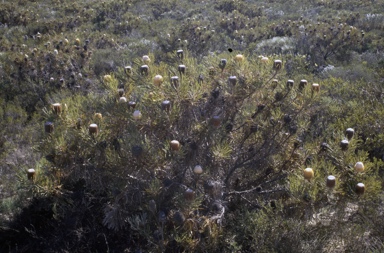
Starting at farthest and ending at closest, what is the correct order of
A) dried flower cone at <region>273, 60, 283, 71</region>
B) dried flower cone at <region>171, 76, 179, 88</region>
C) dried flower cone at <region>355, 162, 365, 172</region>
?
1. dried flower cone at <region>273, 60, 283, 71</region>
2. dried flower cone at <region>171, 76, 179, 88</region>
3. dried flower cone at <region>355, 162, 365, 172</region>

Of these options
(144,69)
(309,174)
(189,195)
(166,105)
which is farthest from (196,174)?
(144,69)

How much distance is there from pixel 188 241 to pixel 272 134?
118 cm

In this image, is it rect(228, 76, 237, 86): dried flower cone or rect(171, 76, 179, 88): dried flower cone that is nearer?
rect(171, 76, 179, 88): dried flower cone

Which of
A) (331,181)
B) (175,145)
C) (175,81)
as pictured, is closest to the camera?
(331,181)

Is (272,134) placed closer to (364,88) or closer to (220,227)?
(220,227)

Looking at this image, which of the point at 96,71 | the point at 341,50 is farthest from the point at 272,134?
the point at 341,50

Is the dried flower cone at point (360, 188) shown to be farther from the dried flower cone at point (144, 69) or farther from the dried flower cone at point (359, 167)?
the dried flower cone at point (144, 69)

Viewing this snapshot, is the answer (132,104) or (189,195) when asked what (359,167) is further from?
(132,104)

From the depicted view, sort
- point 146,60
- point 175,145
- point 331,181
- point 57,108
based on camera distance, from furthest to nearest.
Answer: point 146,60 → point 57,108 → point 175,145 → point 331,181

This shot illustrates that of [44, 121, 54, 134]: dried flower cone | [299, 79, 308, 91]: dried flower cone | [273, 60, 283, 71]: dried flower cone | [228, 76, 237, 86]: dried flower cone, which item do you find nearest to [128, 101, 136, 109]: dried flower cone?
[44, 121, 54, 134]: dried flower cone

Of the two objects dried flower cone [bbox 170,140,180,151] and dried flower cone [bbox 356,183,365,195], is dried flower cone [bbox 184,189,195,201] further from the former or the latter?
dried flower cone [bbox 356,183,365,195]

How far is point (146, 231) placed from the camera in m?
2.86

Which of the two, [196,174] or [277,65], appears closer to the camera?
[196,174]


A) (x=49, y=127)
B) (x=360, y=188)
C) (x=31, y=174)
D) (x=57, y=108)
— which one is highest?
(x=57, y=108)
